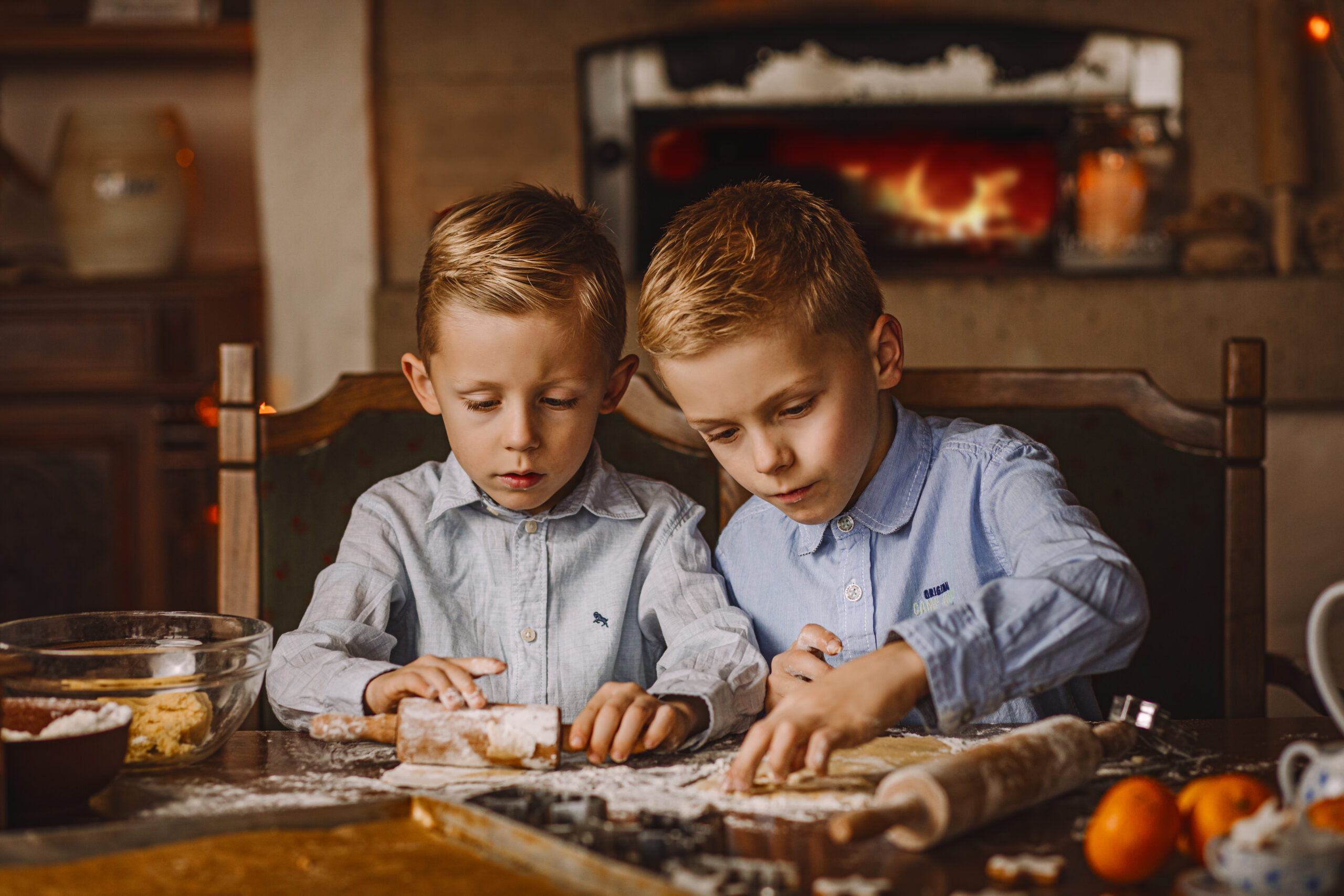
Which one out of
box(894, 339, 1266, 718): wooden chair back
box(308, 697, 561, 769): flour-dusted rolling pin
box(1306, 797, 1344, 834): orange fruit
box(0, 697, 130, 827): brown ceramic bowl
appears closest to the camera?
box(1306, 797, 1344, 834): orange fruit

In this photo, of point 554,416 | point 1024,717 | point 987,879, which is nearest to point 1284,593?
point 1024,717

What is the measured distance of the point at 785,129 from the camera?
274 cm

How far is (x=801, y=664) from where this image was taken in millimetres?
935

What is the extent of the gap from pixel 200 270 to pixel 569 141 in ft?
3.04

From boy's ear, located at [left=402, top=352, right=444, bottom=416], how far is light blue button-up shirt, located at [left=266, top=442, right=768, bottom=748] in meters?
0.07

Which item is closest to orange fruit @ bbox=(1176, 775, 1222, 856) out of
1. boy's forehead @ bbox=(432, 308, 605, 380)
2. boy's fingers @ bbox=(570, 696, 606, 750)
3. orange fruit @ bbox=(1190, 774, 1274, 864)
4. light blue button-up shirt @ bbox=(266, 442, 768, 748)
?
orange fruit @ bbox=(1190, 774, 1274, 864)

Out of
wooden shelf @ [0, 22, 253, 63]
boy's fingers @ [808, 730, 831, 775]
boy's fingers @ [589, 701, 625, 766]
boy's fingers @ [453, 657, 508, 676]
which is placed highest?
wooden shelf @ [0, 22, 253, 63]

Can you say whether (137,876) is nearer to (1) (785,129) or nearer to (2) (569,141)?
(2) (569,141)

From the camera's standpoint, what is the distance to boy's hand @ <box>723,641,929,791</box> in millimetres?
746

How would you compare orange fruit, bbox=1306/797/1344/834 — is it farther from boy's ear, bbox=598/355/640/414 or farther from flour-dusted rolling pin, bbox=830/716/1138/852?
boy's ear, bbox=598/355/640/414

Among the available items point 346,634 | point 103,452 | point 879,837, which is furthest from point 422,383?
point 103,452

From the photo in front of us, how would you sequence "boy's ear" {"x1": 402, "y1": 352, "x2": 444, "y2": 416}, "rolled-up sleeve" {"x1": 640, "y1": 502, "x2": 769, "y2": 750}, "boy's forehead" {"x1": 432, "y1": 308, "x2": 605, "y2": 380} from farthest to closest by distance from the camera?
"boy's ear" {"x1": 402, "y1": 352, "x2": 444, "y2": 416}
"boy's forehead" {"x1": 432, "y1": 308, "x2": 605, "y2": 380}
"rolled-up sleeve" {"x1": 640, "y1": 502, "x2": 769, "y2": 750}

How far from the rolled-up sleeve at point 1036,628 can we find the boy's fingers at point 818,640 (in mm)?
83

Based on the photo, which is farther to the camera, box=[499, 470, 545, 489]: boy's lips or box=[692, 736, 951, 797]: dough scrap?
box=[499, 470, 545, 489]: boy's lips
